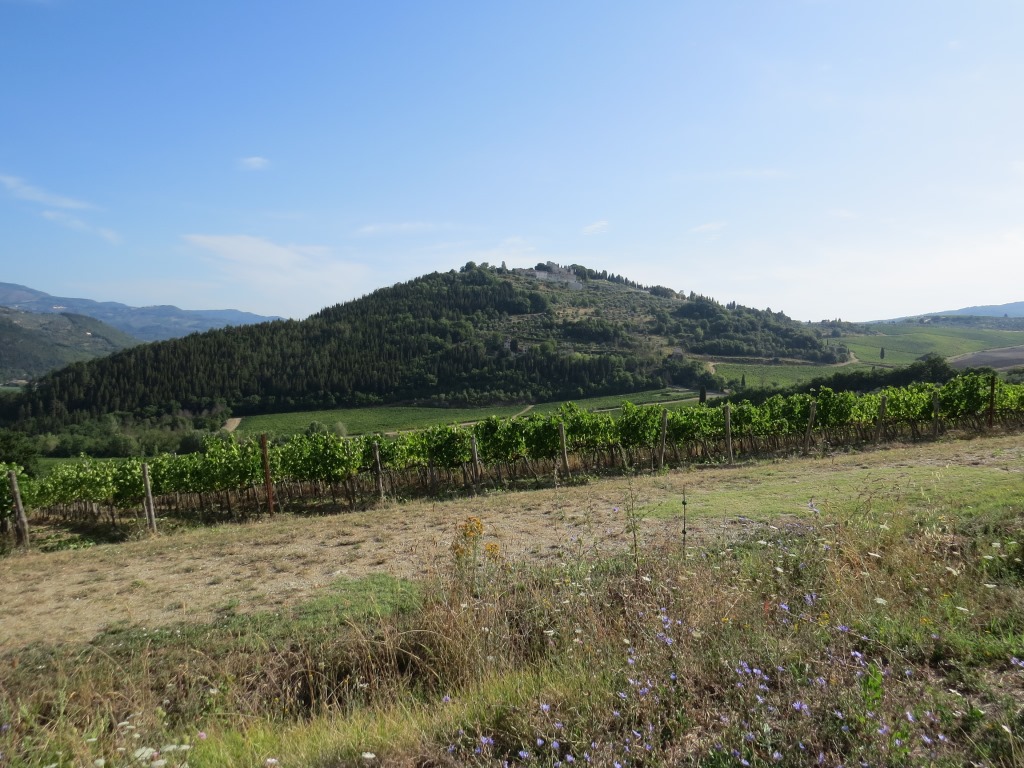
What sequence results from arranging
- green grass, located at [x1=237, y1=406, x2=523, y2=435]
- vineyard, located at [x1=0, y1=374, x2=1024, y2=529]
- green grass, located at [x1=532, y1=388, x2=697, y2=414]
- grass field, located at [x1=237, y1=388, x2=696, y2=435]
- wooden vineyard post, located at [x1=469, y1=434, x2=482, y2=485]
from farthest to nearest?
green grass, located at [x1=532, y1=388, x2=697, y2=414]
grass field, located at [x1=237, y1=388, x2=696, y2=435]
green grass, located at [x1=237, y1=406, x2=523, y2=435]
vineyard, located at [x1=0, y1=374, x2=1024, y2=529]
wooden vineyard post, located at [x1=469, y1=434, x2=482, y2=485]

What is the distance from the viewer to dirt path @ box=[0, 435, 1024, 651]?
7145 mm

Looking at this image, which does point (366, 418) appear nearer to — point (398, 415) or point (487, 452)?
point (398, 415)

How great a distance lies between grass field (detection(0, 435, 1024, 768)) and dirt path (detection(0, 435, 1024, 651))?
0.15 m

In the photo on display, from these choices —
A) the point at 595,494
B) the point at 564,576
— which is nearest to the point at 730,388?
the point at 595,494

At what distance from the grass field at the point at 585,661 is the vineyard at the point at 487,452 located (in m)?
13.7

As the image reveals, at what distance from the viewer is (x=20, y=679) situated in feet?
16.6

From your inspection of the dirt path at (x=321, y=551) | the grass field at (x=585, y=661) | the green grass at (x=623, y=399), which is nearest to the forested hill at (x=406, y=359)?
the green grass at (x=623, y=399)

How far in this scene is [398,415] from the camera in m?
72.8

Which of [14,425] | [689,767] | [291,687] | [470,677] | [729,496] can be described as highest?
[689,767]

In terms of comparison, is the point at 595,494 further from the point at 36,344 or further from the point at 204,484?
the point at 36,344

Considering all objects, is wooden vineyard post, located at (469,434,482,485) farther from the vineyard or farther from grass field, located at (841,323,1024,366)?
grass field, located at (841,323,1024,366)

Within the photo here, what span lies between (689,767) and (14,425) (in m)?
99.5

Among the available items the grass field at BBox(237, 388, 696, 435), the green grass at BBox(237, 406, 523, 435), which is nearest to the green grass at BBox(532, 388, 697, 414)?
the grass field at BBox(237, 388, 696, 435)

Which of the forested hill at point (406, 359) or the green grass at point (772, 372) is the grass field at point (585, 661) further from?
the forested hill at point (406, 359)
